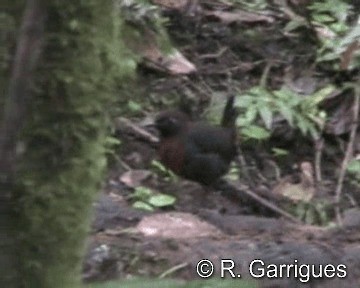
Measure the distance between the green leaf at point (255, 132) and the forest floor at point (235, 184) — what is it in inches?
1.3

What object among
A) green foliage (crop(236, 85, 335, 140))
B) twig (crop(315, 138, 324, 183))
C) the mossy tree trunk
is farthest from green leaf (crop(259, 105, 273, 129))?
the mossy tree trunk

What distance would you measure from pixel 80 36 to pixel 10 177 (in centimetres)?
30

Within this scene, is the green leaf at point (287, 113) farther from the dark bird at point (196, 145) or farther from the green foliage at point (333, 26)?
the green foliage at point (333, 26)

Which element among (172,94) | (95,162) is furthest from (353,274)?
(172,94)

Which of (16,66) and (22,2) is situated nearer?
(16,66)

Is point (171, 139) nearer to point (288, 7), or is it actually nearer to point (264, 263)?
point (264, 263)

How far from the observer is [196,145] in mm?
4848

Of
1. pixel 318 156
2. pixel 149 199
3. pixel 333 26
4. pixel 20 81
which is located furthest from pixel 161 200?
pixel 20 81

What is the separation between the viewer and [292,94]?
527cm

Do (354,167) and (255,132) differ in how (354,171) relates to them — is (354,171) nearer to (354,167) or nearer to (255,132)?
(354,167)

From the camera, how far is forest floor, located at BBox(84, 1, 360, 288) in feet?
10.9

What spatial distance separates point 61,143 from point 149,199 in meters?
2.47

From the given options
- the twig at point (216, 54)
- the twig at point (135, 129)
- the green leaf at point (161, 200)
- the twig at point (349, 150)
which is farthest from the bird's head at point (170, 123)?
the twig at point (216, 54)

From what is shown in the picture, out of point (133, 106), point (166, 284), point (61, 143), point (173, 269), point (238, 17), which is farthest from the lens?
point (238, 17)
